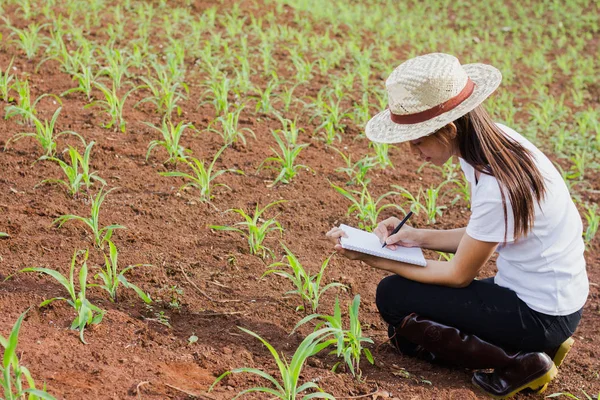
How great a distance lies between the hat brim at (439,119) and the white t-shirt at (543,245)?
212 mm

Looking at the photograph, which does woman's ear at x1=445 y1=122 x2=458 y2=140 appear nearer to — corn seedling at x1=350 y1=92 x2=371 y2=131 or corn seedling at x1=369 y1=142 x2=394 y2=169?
corn seedling at x1=369 y1=142 x2=394 y2=169

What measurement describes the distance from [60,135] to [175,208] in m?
1.11

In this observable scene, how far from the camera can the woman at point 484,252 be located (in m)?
2.54

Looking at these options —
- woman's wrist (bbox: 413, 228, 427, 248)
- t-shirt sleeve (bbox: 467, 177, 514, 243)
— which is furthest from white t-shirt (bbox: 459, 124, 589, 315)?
woman's wrist (bbox: 413, 228, 427, 248)

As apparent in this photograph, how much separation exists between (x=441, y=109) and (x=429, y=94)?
71 millimetres

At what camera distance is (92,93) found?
524 centimetres

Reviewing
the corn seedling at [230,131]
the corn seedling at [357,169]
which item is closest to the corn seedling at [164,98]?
the corn seedling at [230,131]

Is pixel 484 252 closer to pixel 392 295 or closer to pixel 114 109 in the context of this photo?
pixel 392 295

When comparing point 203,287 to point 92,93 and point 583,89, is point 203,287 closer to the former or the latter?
point 92,93

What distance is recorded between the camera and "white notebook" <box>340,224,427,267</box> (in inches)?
111

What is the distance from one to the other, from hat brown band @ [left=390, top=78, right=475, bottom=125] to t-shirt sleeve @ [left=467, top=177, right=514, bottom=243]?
30 cm

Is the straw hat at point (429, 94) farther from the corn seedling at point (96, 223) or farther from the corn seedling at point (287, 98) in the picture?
the corn seedling at point (287, 98)

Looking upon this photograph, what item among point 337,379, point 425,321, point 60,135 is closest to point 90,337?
point 337,379

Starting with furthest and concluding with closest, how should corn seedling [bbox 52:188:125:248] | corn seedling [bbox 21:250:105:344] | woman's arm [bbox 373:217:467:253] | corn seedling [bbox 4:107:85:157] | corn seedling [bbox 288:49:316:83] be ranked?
corn seedling [bbox 288:49:316:83], corn seedling [bbox 4:107:85:157], corn seedling [bbox 52:188:125:248], woman's arm [bbox 373:217:467:253], corn seedling [bbox 21:250:105:344]
